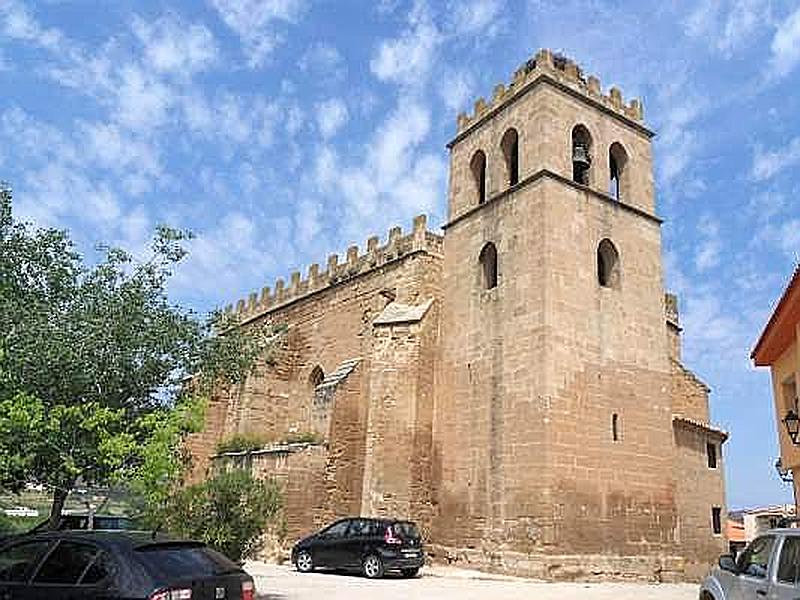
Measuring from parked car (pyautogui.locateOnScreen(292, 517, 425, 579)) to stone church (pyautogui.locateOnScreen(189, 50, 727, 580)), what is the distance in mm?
2029

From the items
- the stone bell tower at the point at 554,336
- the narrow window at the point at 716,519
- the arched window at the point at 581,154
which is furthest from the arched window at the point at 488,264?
the narrow window at the point at 716,519

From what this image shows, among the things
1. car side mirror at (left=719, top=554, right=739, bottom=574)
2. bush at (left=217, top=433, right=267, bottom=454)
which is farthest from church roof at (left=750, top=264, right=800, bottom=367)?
bush at (left=217, top=433, right=267, bottom=454)

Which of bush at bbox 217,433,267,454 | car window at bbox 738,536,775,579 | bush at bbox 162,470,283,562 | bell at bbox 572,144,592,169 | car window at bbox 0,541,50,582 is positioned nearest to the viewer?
car window at bbox 0,541,50,582

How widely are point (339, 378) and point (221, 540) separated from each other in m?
9.67

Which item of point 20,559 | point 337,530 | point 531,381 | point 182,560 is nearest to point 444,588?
point 337,530

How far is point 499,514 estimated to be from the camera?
15.6m

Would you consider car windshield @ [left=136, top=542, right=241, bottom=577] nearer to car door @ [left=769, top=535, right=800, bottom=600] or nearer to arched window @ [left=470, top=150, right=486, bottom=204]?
car door @ [left=769, top=535, right=800, bottom=600]

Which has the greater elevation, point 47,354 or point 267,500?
point 47,354

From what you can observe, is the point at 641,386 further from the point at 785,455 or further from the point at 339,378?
the point at 339,378

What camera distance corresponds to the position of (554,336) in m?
15.9

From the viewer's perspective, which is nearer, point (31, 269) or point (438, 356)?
point (31, 269)

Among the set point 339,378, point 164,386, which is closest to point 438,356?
point 339,378

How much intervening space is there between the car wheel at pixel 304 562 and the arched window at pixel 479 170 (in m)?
10.1

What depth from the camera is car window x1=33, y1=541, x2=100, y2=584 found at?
545 cm
